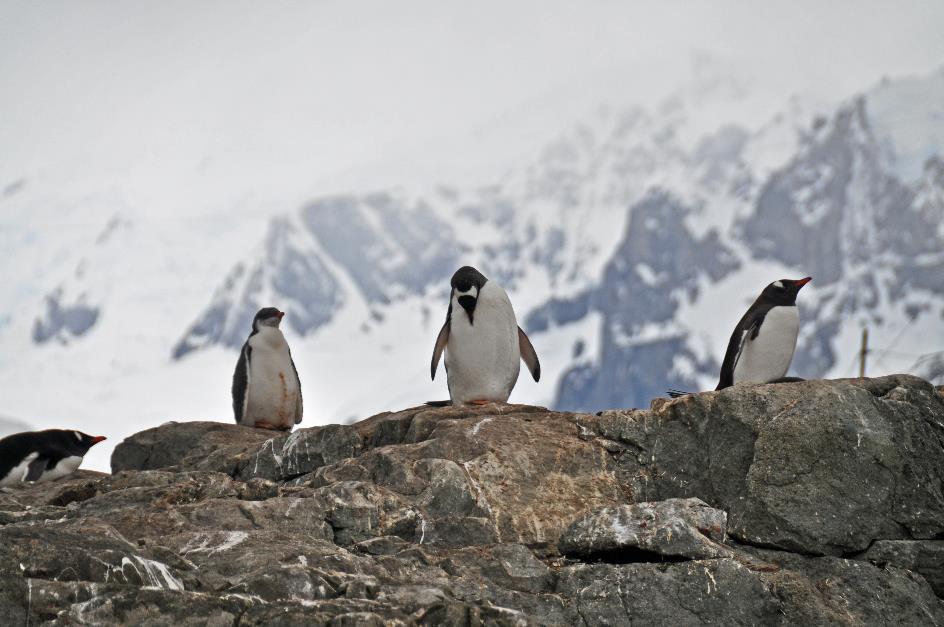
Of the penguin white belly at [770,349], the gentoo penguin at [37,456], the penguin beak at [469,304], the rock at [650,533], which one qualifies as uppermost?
Result: the penguin beak at [469,304]

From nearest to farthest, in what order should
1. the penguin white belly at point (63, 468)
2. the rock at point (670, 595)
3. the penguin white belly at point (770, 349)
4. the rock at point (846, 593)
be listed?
1. the rock at point (670, 595)
2. the rock at point (846, 593)
3. the penguin white belly at point (770, 349)
4. the penguin white belly at point (63, 468)

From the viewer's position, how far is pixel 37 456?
599 inches

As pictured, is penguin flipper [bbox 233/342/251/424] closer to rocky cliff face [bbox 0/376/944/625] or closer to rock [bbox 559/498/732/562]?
rocky cliff face [bbox 0/376/944/625]

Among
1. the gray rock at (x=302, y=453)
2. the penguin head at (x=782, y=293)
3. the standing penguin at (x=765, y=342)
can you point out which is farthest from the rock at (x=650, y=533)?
the penguin head at (x=782, y=293)

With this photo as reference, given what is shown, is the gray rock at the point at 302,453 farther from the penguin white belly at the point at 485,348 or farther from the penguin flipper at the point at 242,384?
the penguin flipper at the point at 242,384

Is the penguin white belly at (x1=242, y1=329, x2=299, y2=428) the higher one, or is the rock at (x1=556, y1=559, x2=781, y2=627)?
the penguin white belly at (x1=242, y1=329, x2=299, y2=428)

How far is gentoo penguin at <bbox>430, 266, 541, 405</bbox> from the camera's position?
1393cm

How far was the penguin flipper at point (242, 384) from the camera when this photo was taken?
1666 centimetres

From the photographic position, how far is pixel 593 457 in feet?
35.1

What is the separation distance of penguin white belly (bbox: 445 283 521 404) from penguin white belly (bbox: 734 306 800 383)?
9.02ft

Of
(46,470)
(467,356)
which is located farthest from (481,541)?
(46,470)

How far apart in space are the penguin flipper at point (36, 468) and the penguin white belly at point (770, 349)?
799 cm

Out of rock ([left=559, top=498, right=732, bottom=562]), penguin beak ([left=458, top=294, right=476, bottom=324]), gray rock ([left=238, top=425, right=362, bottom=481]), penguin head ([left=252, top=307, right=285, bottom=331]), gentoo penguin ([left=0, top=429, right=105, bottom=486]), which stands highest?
penguin head ([left=252, top=307, right=285, bottom=331])

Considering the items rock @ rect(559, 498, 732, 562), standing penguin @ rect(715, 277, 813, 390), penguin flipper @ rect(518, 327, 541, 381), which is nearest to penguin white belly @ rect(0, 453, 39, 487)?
penguin flipper @ rect(518, 327, 541, 381)
